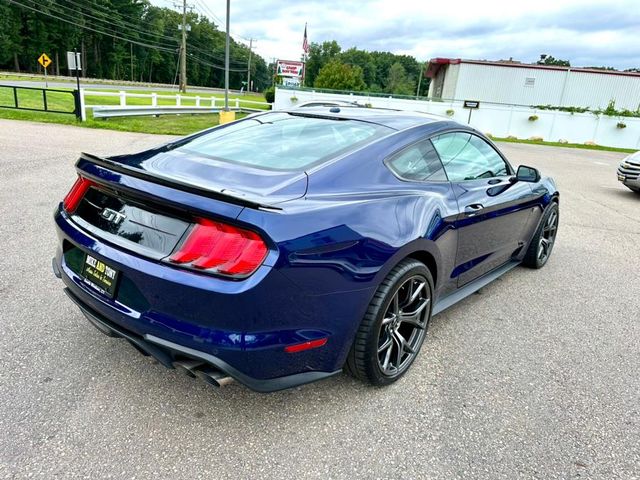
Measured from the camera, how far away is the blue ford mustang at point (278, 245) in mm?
1948

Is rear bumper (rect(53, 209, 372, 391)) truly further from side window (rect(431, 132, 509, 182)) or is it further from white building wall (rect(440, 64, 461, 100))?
white building wall (rect(440, 64, 461, 100))

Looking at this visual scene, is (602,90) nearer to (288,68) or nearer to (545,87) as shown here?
(545,87)

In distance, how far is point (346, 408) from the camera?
2496mm

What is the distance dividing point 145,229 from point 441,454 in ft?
5.75

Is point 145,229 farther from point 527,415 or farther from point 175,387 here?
point 527,415

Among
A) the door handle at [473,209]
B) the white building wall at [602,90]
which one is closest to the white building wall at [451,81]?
the white building wall at [602,90]

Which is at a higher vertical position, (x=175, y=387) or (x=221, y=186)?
(x=221, y=186)

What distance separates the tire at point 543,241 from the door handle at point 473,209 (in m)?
1.66

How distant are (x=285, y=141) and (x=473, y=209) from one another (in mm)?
1375

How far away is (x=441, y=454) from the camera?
7.26 ft

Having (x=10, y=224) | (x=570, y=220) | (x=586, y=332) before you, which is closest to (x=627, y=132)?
(x=570, y=220)

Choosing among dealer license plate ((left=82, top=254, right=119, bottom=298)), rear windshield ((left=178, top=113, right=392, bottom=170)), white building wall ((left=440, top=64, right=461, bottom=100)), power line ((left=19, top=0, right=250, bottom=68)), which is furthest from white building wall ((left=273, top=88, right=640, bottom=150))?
power line ((left=19, top=0, right=250, bottom=68))

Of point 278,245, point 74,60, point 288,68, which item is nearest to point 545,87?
point 288,68

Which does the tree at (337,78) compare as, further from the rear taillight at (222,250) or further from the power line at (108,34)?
the rear taillight at (222,250)
